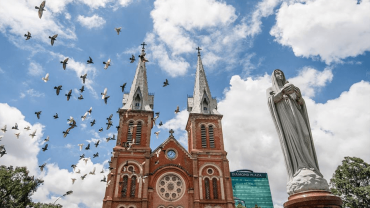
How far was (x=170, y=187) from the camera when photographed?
77.9 feet

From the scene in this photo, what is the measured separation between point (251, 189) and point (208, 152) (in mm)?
61169

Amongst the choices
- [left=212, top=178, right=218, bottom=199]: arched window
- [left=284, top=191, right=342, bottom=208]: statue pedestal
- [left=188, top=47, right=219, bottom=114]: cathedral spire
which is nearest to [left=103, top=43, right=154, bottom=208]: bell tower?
[left=188, top=47, right=219, bottom=114]: cathedral spire

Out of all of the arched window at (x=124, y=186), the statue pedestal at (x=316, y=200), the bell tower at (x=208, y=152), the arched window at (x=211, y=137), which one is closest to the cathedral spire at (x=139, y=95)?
the bell tower at (x=208, y=152)

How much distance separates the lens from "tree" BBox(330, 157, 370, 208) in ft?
47.5

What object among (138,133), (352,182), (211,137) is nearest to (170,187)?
(138,133)

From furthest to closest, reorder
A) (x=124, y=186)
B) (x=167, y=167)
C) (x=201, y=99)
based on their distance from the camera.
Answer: (x=201, y=99), (x=167, y=167), (x=124, y=186)

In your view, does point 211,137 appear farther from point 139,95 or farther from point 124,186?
point 124,186

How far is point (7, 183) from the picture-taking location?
1916cm

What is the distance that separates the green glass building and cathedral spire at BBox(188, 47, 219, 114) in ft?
178

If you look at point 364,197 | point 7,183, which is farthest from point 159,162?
point 364,197

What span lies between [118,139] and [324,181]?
23.4 meters

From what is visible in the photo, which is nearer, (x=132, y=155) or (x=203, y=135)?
(x=132, y=155)

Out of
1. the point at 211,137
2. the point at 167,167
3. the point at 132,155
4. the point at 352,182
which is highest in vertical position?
the point at 211,137

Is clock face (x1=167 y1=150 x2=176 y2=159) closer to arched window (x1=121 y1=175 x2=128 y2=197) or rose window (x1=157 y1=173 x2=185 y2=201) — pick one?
rose window (x1=157 y1=173 x2=185 y2=201)
